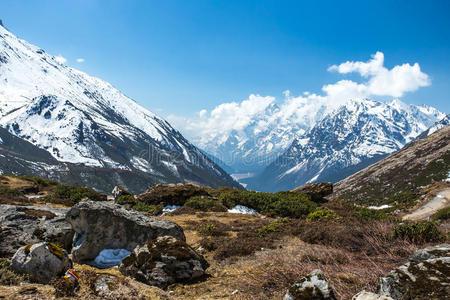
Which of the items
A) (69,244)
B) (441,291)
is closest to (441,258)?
(441,291)

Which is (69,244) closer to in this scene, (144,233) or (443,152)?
(144,233)

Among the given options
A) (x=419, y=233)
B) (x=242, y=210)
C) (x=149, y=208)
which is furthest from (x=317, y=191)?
(x=419, y=233)

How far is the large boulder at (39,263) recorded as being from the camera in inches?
293

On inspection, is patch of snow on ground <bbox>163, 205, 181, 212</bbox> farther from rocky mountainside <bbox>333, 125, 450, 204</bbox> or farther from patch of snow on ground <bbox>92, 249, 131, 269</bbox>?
rocky mountainside <bbox>333, 125, 450, 204</bbox>

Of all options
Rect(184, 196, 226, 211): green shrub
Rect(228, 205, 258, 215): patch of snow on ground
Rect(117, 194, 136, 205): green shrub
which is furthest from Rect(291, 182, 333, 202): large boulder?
Rect(117, 194, 136, 205): green shrub

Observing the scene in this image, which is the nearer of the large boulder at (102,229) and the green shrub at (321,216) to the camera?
the large boulder at (102,229)

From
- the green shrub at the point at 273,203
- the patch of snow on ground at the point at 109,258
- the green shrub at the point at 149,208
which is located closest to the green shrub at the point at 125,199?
the green shrub at the point at 149,208

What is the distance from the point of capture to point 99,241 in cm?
1114

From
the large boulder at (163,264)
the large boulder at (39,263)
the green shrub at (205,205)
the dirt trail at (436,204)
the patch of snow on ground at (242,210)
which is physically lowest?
the dirt trail at (436,204)

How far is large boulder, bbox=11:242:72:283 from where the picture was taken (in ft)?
24.4

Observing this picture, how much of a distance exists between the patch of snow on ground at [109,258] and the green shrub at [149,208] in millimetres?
15637

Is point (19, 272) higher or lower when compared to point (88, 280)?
higher

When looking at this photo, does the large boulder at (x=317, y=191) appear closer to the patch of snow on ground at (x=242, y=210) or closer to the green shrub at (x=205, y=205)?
the patch of snow on ground at (x=242, y=210)

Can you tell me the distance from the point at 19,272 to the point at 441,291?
34.0 ft
